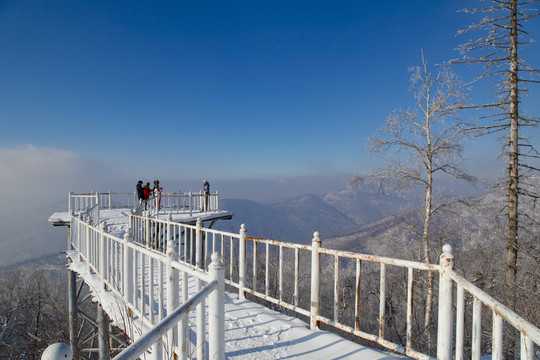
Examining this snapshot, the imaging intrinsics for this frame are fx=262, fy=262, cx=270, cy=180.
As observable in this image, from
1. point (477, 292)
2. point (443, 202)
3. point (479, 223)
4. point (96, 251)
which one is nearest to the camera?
point (477, 292)

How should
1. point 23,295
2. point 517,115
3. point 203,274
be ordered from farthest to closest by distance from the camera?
point 23,295
point 517,115
point 203,274

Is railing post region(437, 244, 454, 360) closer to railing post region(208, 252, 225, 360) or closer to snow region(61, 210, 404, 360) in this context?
snow region(61, 210, 404, 360)

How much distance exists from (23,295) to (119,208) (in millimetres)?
16500

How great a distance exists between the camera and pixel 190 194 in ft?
52.1

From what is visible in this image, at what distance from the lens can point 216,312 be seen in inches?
92.0

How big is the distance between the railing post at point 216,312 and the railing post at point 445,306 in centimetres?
206

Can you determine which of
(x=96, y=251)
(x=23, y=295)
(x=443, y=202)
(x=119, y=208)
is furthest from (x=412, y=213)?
(x=23, y=295)

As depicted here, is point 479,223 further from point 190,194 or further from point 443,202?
point 190,194

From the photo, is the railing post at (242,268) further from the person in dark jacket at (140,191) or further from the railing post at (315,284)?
the person in dark jacket at (140,191)

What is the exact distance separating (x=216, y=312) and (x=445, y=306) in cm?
219

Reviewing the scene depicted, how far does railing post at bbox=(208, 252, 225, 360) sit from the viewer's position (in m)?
2.30

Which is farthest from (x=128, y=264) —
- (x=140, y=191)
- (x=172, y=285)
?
(x=140, y=191)

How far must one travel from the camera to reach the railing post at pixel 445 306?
251 cm

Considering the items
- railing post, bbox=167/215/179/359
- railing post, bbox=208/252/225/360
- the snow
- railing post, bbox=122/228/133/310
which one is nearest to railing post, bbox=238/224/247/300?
the snow
